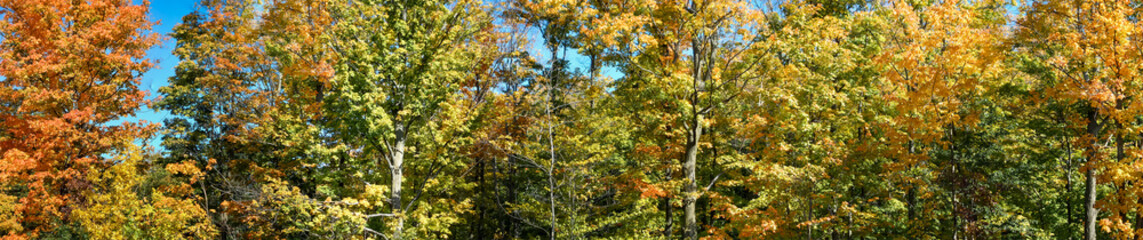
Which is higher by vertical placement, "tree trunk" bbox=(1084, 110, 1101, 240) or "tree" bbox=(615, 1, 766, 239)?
"tree" bbox=(615, 1, 766, 239)

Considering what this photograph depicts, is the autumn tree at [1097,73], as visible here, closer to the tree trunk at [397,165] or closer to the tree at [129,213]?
the tree trunk at [397,165]

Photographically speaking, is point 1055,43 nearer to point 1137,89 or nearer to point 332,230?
point 1137,89

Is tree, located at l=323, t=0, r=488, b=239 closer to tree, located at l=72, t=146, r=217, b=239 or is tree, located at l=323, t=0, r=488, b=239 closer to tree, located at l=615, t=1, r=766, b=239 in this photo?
tree, located at l=615, t=1, r=766, b=239

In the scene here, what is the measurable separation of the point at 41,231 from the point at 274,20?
971 centimetres

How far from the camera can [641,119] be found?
626 inches

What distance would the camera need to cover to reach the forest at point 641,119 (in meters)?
12.2

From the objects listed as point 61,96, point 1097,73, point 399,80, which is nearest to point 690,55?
point 399,80

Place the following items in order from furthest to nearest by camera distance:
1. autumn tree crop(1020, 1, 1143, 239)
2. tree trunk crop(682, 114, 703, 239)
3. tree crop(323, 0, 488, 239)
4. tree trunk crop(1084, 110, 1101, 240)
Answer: tree trunk crop(682, 114, 703, 239) → tree crop(323, 0, 488, 239) → tree trunk crop(1084, 110, 1101, 240) → autumn tree crop(1020, 1, 1143, 239)

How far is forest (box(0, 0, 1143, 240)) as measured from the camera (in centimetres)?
1217

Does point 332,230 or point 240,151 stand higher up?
point 240,151

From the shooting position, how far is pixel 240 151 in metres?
23.9

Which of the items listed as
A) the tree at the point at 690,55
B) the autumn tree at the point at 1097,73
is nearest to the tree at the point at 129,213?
the tree at the point at 690,55

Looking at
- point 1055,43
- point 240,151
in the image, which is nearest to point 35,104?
point 240,151

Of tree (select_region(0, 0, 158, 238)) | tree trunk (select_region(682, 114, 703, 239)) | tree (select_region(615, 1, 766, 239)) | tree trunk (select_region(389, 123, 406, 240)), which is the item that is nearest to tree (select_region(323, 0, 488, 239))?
tree trunk (select_region(389, 123, 406, 240))
